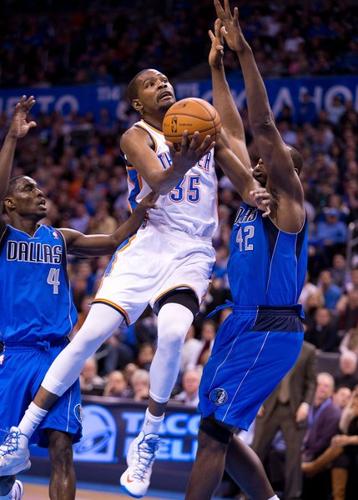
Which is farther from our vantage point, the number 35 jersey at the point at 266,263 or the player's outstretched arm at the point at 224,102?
the player's outstretched arm at the point at 224,102

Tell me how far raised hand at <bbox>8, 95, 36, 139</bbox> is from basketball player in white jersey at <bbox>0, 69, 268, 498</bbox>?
2.20 feet

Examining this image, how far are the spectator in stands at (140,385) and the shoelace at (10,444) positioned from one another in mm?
6104

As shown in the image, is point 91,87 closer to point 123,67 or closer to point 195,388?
point 123,67

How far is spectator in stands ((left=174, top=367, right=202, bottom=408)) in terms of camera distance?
1188 cm

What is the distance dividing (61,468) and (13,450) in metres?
0.33

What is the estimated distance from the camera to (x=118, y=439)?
40.0 ft

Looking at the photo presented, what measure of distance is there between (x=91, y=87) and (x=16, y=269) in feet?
49.3

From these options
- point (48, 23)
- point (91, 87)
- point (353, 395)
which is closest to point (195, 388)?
point (353, 395)

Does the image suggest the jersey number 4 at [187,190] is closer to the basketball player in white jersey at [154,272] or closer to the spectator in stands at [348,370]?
the basketball player in white jersey at [154,272]

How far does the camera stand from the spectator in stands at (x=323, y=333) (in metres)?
12.9

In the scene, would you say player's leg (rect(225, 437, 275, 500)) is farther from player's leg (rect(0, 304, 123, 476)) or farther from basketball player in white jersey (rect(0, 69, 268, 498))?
player's leg (rect(0, 304, 123, 476))

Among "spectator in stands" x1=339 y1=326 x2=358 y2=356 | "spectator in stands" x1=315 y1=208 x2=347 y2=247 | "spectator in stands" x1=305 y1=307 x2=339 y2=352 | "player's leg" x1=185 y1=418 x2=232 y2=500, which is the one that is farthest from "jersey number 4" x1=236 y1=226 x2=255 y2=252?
"spectator in stands" x1=315 y1=208 x2=347 y2=247

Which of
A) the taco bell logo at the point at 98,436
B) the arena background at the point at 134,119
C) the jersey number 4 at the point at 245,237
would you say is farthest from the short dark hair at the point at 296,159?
the taco bell logo at the point at 98,436

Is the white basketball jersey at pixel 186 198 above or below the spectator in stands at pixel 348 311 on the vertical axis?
above
